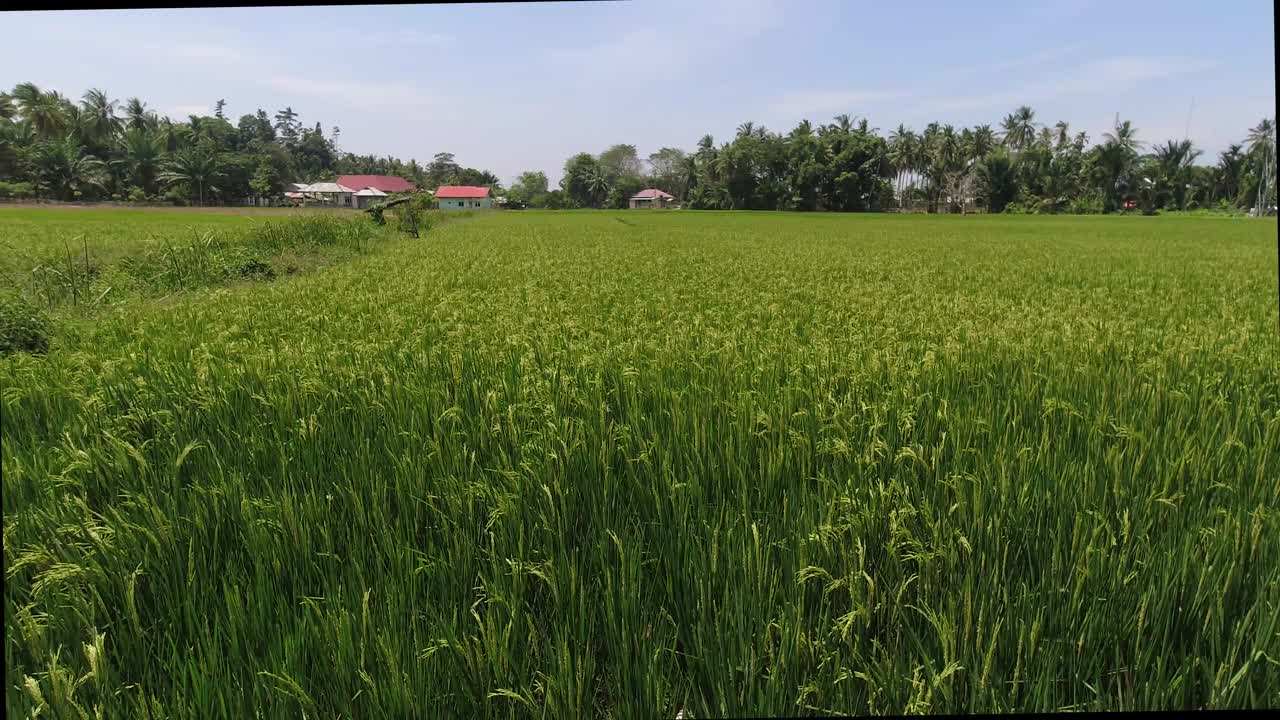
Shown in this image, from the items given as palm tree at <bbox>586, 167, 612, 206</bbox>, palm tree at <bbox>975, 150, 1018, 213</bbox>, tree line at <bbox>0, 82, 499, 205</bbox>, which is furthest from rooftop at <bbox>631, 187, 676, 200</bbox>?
tree line at <bbox>0, 82, 499, 205</bbox>

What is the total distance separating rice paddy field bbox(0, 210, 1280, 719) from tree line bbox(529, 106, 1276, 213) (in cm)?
6245

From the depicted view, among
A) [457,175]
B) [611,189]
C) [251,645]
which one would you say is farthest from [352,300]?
[457,175]

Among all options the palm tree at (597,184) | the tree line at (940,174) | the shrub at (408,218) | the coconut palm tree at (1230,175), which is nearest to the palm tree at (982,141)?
the tree line at (940,174)

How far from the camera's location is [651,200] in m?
91.8

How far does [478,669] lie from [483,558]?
555 millimetres

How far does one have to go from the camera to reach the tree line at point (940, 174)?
57.4m

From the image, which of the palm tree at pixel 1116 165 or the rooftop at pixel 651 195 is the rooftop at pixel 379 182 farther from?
the palm tree at pixel 1116 165

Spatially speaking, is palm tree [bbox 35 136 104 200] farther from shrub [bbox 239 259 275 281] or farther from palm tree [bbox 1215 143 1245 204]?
palm tree [bbox 1215 143 1245 204]

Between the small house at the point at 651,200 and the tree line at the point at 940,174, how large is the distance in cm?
755

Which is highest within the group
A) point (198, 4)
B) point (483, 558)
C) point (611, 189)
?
point (611, 189)

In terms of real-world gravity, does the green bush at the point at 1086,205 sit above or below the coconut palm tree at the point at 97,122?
above

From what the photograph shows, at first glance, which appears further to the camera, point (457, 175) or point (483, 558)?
point (457, 175)

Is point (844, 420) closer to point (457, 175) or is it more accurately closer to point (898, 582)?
point (898, 582)

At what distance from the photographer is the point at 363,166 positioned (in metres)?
78.7
